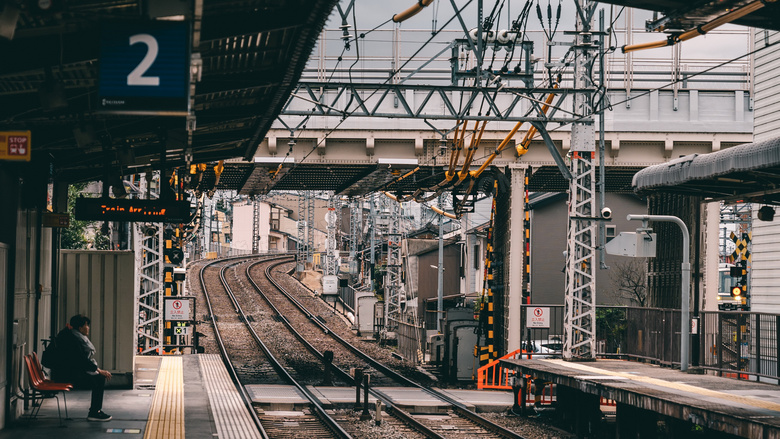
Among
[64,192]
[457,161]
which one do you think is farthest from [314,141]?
[64,192]

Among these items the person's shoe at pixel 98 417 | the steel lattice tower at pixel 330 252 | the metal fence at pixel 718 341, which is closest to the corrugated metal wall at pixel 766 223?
the metal fence at pixel 718 341

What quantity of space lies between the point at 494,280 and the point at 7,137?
1805 centimetres

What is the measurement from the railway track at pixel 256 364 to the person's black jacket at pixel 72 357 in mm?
2641

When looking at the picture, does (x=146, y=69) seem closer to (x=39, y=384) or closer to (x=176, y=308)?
(x=39, y=384)

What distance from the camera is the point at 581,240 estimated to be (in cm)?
1934

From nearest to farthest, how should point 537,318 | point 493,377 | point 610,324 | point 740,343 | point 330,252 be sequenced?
point 740,343
point 537,318
point 493,377
point 610,324
point 330,252

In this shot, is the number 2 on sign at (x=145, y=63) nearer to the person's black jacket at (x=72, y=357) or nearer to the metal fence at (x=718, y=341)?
the person's black jacket at (x=72, y=357)

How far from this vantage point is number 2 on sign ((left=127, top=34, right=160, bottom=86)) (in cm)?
785

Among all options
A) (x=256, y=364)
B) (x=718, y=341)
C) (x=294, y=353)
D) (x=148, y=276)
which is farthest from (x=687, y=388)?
(x=294, y=353)

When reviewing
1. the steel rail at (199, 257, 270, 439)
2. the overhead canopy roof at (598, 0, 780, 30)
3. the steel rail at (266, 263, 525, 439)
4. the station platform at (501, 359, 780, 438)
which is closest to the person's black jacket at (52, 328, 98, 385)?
the steel rail at (199, 257, 270, 439)

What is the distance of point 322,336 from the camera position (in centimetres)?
4109

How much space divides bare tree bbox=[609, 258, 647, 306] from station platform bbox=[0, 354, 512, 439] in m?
18.8

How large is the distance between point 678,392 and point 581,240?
255 inches

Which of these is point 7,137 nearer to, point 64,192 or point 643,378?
point 64,192
